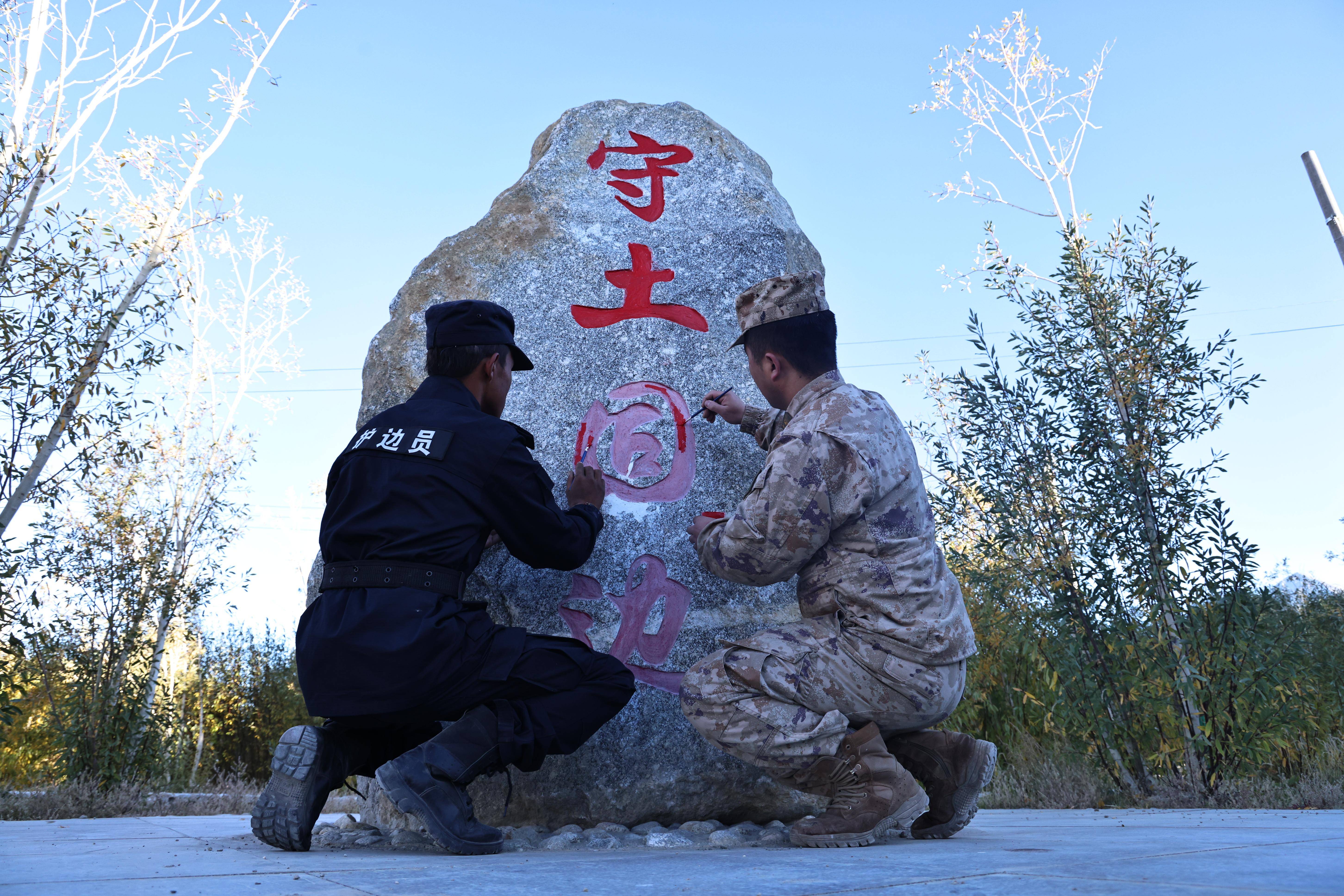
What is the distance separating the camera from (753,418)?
3020mm

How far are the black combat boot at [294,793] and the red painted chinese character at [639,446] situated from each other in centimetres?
119

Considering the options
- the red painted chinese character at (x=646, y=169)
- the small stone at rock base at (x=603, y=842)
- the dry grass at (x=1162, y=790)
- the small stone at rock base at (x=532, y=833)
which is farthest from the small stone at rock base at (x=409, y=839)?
the dry grass at (x=1162, y=790)

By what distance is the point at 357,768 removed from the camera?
2527 mm

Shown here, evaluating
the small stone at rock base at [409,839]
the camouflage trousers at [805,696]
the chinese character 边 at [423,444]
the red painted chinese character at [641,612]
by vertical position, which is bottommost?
the small stone at rock base at [409,839]

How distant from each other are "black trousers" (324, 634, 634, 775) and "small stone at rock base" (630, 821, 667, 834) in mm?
346

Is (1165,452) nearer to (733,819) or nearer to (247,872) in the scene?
(733,819)

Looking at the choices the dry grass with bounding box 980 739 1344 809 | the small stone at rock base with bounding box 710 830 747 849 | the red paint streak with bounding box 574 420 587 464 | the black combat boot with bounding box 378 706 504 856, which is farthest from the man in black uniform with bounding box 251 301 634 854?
the dry grass with bounding box 980 739 1344 809

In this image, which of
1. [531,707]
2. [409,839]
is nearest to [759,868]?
[531,707]

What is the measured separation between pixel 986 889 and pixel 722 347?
A: 2136 millimetres

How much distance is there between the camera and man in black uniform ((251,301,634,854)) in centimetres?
225

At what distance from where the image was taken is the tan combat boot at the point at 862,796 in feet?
7.38

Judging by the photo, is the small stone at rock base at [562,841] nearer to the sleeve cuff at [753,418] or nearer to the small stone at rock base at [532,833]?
the small stone at rock base at [532,833]

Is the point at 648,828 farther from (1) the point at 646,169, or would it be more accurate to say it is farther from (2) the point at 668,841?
(1) the point at 646,169

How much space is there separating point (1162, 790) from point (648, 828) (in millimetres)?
2476
